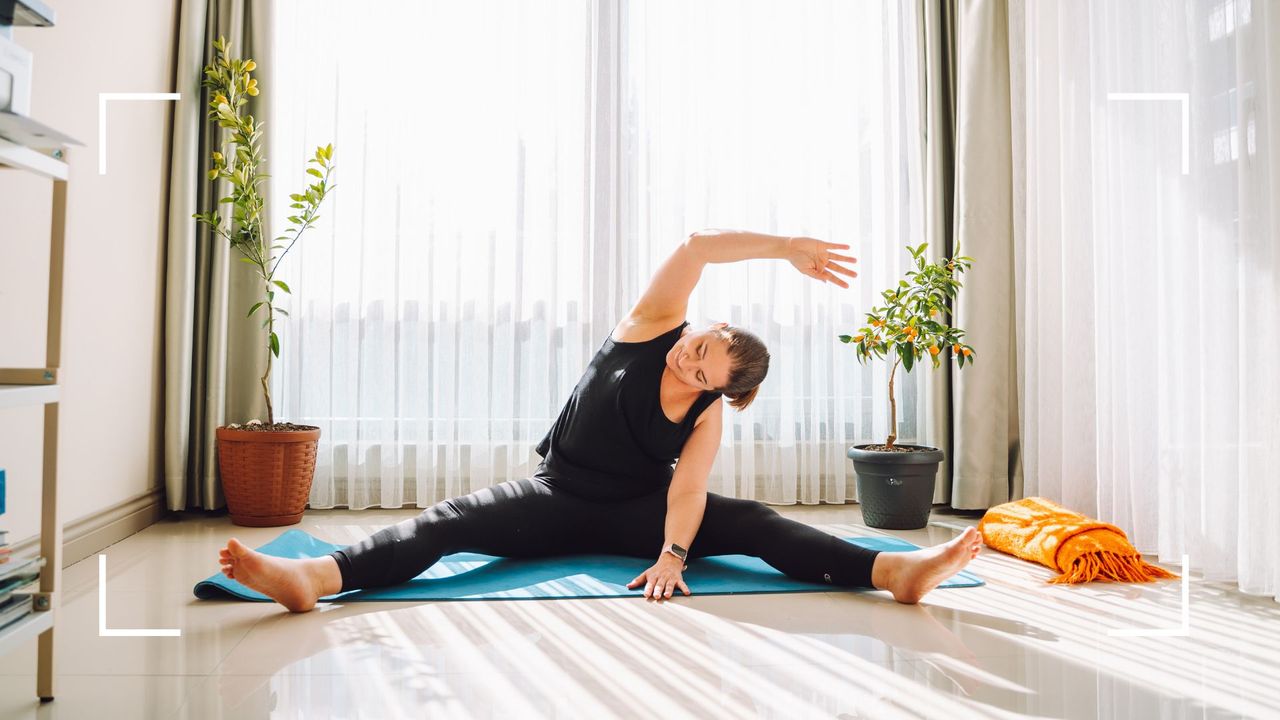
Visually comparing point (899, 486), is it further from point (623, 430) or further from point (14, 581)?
point (14, 581)

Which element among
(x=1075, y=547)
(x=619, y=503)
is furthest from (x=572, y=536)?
(x=1075, y=547)

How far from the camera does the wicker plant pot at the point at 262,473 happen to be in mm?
2926

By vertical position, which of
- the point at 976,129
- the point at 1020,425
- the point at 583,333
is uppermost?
the point at 976,129

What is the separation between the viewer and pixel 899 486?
117 inches

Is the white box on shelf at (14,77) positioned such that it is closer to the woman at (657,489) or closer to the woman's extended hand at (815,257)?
the woman at (657,489)

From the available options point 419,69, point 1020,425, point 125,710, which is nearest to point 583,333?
point 419,69

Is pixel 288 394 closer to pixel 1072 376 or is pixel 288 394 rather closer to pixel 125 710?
pixel 125 710

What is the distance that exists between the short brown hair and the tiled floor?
1.69 ft

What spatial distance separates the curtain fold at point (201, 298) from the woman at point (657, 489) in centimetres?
144

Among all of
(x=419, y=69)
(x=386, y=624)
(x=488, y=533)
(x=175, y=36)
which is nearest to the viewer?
(x=386, y=624)

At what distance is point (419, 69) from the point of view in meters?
3.35

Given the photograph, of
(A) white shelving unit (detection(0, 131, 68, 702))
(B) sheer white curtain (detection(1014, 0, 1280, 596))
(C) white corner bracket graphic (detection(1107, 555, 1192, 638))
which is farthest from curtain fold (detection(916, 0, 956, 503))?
(A) white shelving unit (detection(0, 131, 68, 702))

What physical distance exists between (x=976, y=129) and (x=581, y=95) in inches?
61.0

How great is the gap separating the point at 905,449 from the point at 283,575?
2.12 m
